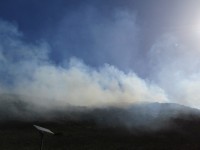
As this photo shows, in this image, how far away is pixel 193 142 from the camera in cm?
16400

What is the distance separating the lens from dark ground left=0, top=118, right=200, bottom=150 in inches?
6097

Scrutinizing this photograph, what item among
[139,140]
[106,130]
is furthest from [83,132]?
[139,140]

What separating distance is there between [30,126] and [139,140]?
58.6m

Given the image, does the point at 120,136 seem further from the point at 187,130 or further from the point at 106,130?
the point at 187,130

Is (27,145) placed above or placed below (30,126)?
below

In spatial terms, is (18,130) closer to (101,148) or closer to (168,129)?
(101,148)

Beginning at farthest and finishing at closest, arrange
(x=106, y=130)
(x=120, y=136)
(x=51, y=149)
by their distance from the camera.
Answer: (x=106, y=130) → (x=120, y=136) → (x=51, y=149)

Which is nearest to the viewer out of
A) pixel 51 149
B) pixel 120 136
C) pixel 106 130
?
pixel 51 149

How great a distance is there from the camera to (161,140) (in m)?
172

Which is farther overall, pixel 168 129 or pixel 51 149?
pixel 168 129

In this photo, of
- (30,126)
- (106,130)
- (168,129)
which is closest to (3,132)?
(30,126)

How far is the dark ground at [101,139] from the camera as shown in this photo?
508 feet

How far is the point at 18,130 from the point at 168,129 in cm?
7265

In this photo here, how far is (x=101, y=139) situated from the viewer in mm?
169250
